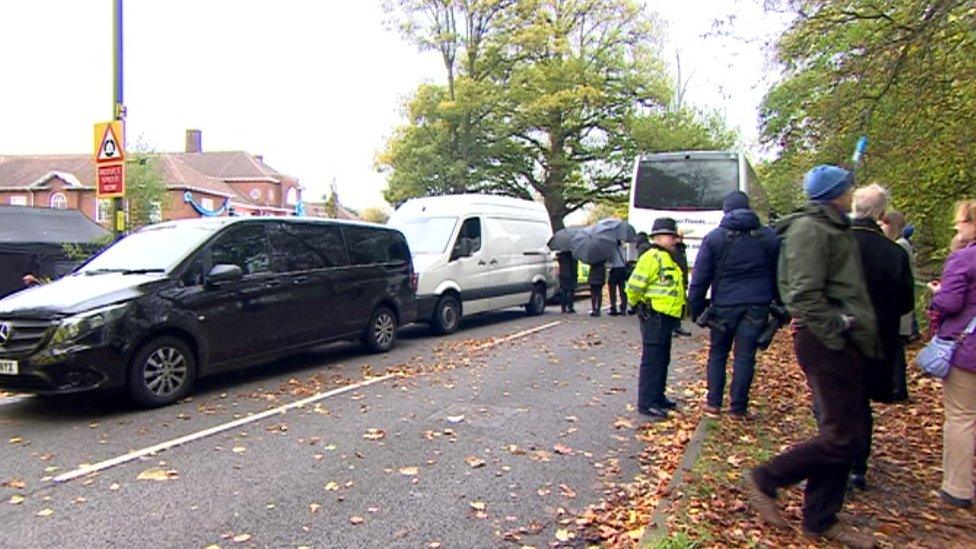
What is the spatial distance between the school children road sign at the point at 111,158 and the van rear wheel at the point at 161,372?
3618mm

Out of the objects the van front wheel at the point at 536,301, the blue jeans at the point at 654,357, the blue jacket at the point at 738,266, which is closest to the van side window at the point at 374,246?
the van front wheel at the point at 536,301

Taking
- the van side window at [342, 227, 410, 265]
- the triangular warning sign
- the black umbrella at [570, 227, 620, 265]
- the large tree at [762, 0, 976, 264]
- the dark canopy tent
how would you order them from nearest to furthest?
1. the large tree at [762, 0, 976, 264]
2. the triangular warning sign
3. the van side window at [342, 227, 410, 265]
4. the black umbrella at [570, 227, 620, 265]
5. the dark canopy tent

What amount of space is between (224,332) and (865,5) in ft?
28.5

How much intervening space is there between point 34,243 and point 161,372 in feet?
34.6

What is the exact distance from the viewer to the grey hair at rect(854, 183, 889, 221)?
4.21 metres

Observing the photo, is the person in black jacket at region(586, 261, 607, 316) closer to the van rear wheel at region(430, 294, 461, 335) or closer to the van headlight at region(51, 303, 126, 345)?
the van rear wheel at region(430, 294, 461, 335)

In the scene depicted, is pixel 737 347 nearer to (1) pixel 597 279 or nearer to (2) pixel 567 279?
(1) pixel 597 279

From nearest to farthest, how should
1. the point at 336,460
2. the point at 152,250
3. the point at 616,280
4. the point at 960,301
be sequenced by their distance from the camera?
the point at 960,301, the point at 336,460, the point at 152,250, the point at 616,280

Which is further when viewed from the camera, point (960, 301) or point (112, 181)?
point (112, 181)

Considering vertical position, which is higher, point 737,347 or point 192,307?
point 192,307

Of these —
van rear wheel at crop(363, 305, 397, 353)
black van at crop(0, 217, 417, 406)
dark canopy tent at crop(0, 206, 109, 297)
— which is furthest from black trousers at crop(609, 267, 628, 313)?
dark canopy tent at crop(0, 206, 109, 297)

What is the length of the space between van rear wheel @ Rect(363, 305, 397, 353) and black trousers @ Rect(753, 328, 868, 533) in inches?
266

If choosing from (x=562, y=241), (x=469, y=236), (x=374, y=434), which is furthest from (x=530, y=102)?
(x=374, y=434)

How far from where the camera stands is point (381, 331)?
392 inches
